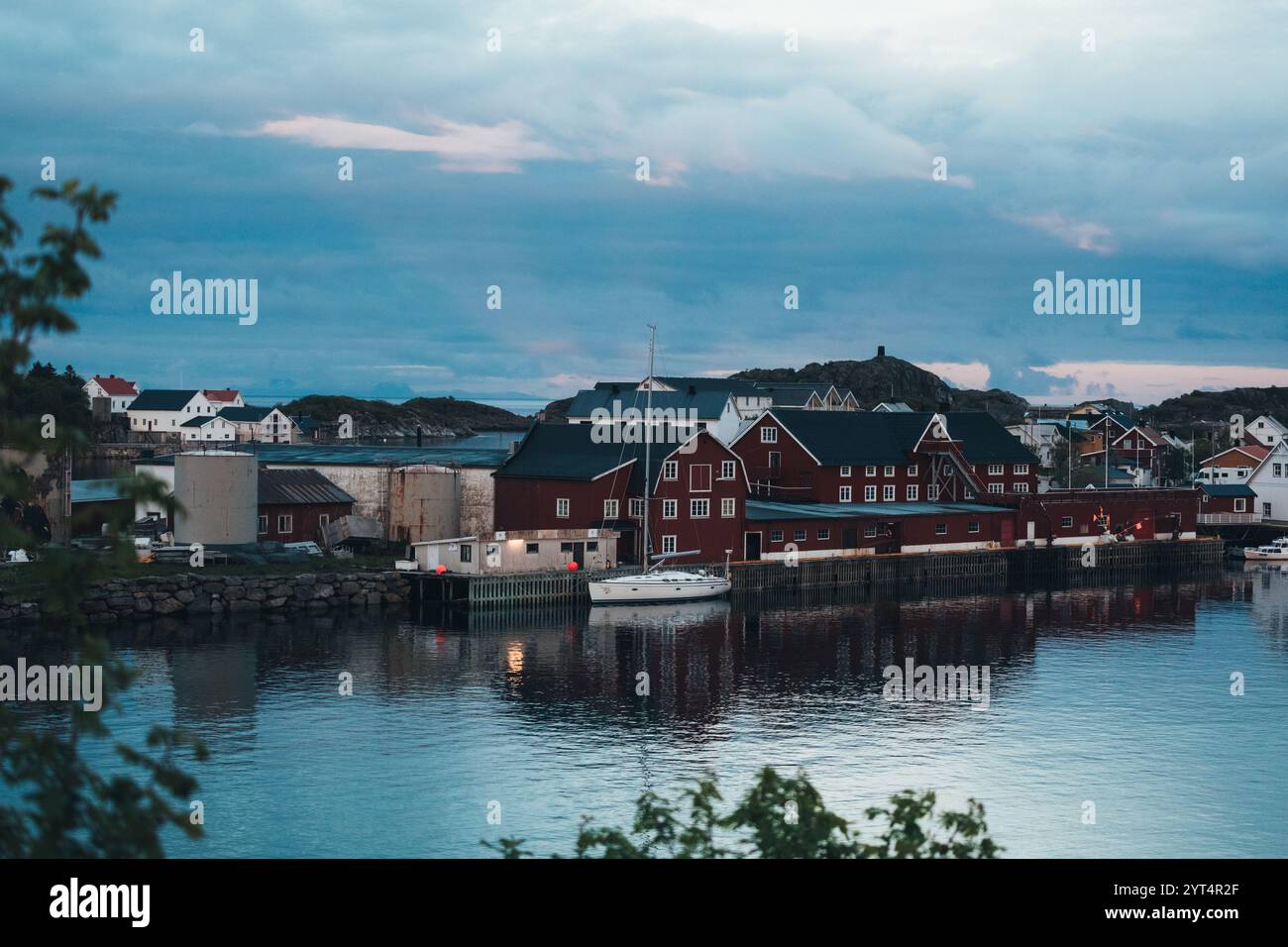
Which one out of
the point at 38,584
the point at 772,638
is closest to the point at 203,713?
the point at 38,584

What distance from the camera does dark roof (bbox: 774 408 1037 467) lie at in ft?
261

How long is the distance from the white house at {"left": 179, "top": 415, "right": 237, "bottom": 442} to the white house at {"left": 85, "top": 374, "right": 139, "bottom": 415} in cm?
2591

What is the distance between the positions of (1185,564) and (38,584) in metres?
66.5

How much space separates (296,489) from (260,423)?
96294 millimetres

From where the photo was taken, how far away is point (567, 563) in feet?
208

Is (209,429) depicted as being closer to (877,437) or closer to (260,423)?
(260,423)

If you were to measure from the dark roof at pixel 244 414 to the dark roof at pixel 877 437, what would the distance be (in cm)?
9274

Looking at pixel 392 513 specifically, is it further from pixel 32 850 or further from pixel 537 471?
pixel 32 850

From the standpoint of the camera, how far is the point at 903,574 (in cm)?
7306

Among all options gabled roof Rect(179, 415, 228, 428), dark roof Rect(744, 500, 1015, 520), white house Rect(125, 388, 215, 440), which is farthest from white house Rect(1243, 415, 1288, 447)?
white house Rect(125, 388, 215, 440)

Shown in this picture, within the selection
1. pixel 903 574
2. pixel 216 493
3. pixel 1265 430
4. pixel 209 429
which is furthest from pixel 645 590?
pixel 209 429

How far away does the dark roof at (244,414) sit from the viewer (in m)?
157

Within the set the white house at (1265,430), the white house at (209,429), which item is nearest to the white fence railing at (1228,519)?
the white house at (1265,430)
